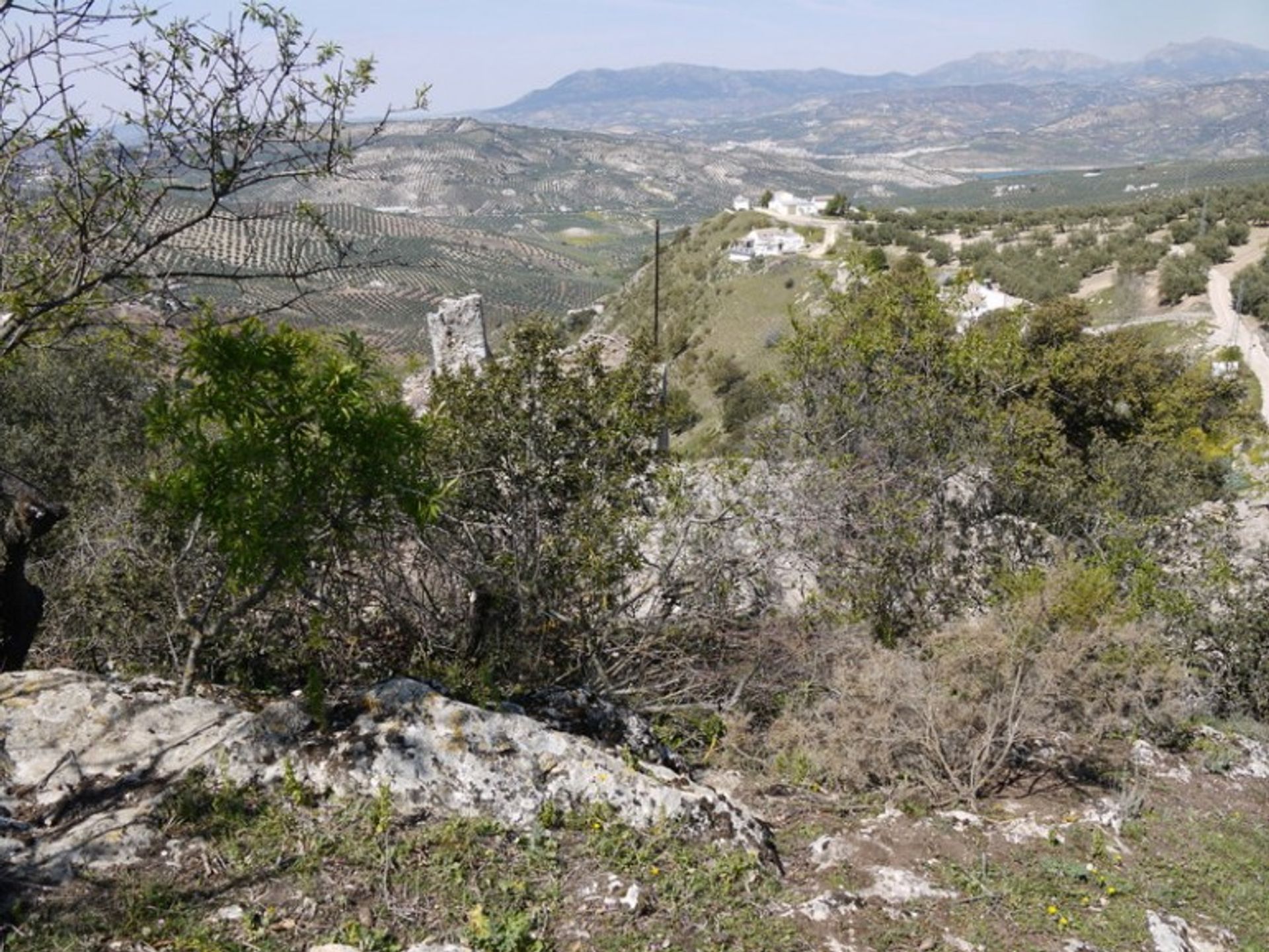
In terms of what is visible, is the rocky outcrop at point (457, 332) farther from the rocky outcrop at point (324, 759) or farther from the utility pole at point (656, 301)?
the rocky outcrop at point (324, 759)

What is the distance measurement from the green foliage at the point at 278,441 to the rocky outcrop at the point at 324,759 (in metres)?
0.94

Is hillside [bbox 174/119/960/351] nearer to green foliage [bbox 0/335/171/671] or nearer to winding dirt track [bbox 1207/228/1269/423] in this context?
green foliage [bbox 0/335/171/671]

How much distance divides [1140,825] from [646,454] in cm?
524

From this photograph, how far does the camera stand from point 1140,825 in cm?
685

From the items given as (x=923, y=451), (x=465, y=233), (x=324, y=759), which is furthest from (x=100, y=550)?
(x=465, y=233)

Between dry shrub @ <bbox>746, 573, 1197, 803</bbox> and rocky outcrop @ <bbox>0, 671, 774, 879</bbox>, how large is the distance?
5.97ft

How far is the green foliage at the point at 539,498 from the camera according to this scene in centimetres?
783

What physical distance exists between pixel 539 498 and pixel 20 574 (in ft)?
13.1

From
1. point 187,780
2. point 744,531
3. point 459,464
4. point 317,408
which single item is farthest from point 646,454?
point 187,780

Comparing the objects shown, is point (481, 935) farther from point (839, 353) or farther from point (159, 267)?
point (839, 353)

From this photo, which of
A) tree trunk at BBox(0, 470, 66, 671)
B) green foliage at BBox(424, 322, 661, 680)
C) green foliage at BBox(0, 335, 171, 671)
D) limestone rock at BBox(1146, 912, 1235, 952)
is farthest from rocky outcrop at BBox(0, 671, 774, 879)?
limestone rock at BBox(1146, 912, 1235, 952)

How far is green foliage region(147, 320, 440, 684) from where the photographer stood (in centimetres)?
475

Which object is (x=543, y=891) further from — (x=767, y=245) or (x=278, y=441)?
(x=767, y=245)

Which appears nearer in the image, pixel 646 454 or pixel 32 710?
pixel 32 710
